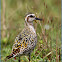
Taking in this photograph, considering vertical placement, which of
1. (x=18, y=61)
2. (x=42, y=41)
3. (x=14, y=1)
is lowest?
(x=18, y=61)

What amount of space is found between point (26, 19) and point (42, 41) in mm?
1017

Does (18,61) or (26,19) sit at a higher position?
(26,19)

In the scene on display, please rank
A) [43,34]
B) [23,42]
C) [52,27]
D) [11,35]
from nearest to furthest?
[23,42], [43,34], [52,27], [11,35]

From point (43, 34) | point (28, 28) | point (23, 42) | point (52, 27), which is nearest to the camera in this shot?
point (23, 42)

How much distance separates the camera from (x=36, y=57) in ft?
18.5

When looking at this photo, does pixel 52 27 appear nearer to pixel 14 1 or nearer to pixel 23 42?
pixel 23 42

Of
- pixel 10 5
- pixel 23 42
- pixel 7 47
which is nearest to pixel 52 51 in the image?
pixel 23 42

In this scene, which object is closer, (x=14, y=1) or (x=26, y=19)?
(x=26, y=19)

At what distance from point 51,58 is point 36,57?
0.40 m

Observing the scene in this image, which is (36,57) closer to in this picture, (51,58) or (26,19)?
(51,58)

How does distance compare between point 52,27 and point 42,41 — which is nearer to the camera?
point 42,41

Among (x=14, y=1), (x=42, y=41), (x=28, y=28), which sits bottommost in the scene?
(x=42, y=41)

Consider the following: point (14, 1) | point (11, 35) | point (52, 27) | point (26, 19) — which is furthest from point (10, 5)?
point (26, 19)

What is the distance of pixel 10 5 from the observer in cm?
1068
